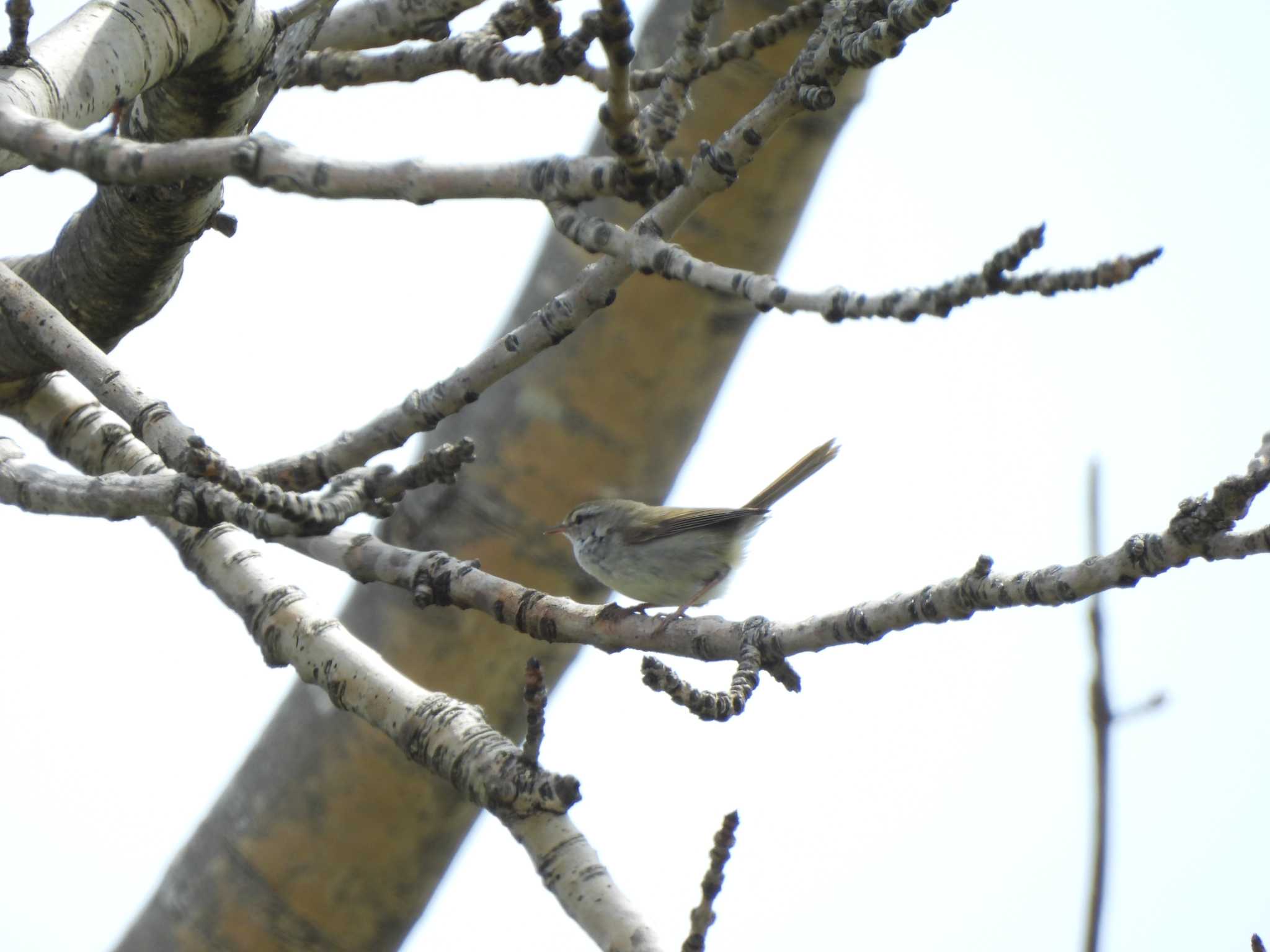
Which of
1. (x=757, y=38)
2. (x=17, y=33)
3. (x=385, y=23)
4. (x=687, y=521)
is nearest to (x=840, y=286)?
(x=757, y=38)

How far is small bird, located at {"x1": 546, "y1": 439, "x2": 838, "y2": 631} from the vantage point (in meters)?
4.53

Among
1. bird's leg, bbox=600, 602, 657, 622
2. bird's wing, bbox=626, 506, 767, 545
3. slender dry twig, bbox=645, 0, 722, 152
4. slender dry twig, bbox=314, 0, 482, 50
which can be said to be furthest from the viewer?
bird's wing, bbox=626, 506, 767, 545

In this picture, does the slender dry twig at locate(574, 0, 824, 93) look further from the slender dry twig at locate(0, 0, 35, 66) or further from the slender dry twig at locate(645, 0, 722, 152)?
the slender dry twig at locate(0, 0, 35, 66)

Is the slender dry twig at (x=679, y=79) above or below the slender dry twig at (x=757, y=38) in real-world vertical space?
below

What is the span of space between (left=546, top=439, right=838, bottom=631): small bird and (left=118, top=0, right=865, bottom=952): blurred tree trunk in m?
0.17

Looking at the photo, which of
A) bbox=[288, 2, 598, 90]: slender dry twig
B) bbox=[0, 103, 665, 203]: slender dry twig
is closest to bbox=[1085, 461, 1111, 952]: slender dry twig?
bbox=[0, 103, 665, 203]: slender dry twig

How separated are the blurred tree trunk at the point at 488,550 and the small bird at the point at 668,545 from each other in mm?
170

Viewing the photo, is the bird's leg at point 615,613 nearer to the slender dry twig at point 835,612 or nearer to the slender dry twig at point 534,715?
the slender dry twig at point 835,612

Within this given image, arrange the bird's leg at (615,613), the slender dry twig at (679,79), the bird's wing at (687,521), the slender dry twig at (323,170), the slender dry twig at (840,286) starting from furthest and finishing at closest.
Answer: the bird's wing at (687,521) < the bird's leg at (615,613) < the slender dry twig at (679,79) < the slender dry twig at (323,170) < the slender dry twig at (840,286)

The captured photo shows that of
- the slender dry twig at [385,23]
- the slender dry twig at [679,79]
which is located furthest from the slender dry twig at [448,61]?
the slender dry twig at [679,79]

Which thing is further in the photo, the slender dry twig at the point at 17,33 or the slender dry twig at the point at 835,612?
the slender dry twig at the point at 17,33

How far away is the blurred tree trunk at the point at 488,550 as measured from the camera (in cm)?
431

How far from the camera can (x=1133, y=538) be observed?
1903 millimetres

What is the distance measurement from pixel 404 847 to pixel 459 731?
2.08 m
